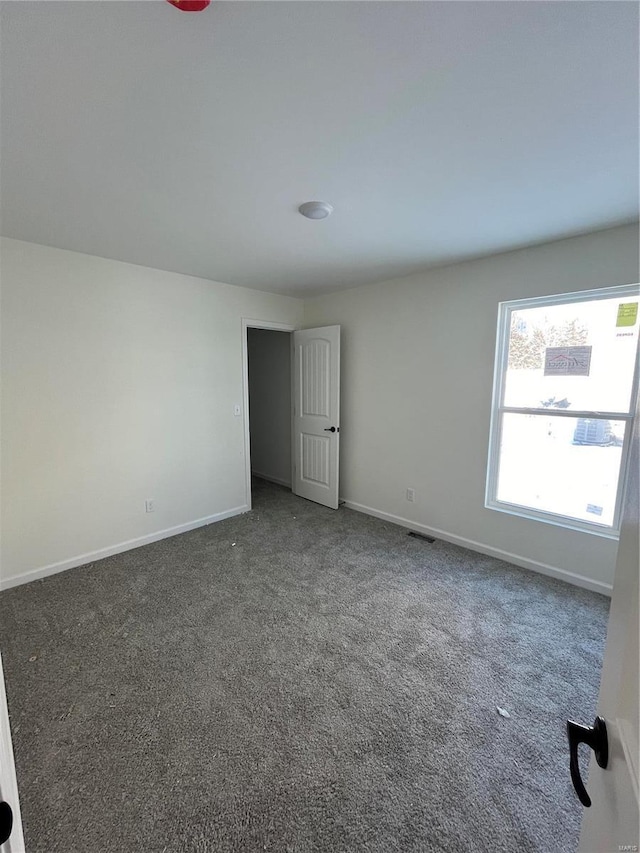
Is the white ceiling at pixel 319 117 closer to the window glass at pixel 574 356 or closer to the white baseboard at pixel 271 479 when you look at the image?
the window glass at pixel 574 356

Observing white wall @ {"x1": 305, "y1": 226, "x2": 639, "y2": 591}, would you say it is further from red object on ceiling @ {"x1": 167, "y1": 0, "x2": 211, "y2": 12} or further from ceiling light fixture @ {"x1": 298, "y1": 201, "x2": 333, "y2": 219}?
red object on ceiling @ {"x1": 167, "y1": 0, "x2": 211, "y2": 12}

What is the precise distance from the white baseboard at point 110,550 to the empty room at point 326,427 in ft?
0.07

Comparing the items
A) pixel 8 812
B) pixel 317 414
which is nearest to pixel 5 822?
pixel 8 812

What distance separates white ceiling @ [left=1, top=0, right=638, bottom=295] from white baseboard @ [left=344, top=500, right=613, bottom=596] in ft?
7.78

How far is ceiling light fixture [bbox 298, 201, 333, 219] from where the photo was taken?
189 centimetres

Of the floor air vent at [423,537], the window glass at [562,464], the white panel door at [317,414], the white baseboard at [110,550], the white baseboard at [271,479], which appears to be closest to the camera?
the window glass at [562,464]

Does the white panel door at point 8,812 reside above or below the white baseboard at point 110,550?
above

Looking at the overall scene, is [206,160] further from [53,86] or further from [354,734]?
[354,734]

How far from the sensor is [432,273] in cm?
307

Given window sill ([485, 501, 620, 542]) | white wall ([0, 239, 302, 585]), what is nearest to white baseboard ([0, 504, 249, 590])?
white wall ([0, 239, 302, 585])

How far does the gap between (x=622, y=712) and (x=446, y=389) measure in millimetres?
2756

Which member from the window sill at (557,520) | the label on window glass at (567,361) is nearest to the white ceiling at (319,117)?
the label on window glass at (567,361)

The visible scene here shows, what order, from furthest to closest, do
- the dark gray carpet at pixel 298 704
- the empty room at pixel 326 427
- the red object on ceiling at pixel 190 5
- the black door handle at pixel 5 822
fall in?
1. the dark gray carpet at pixel 298 704
2. the empty room at pixel 326 427
3. the red object on ceiling at pixel 190 5
4. the black door handle at pixel 5 822

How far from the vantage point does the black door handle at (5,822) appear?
0.47 metres
